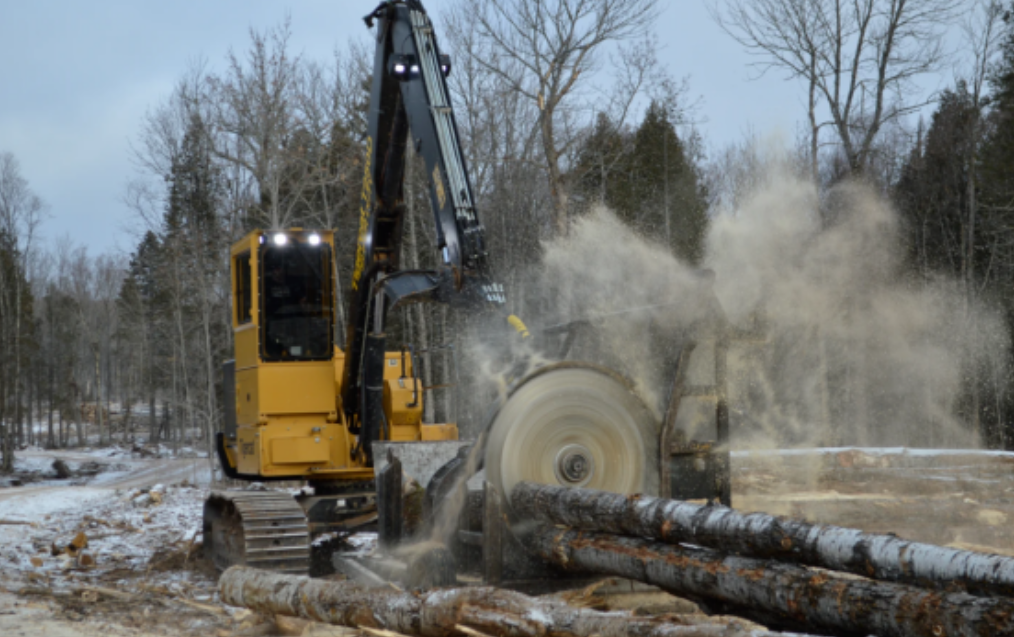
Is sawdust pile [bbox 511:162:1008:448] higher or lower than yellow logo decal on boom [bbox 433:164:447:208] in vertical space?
lower

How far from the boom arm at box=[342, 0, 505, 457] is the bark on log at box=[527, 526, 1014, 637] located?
227cm

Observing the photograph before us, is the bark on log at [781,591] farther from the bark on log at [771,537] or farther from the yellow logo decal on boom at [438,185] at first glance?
the yellow logo decal on boom at [438,185]

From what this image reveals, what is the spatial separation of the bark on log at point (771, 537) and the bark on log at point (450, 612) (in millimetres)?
787

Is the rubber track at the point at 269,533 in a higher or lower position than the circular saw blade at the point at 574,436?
lower

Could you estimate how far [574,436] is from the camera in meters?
7.30

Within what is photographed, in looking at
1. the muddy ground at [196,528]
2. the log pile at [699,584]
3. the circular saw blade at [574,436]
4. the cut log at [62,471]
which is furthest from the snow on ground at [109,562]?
the cut log at [62,471]

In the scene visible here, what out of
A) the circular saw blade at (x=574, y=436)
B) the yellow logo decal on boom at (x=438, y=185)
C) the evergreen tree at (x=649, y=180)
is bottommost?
the circular saw blade at (x=574, y=436)

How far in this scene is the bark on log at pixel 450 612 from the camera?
4.77m

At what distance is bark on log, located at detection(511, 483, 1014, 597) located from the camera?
4.43m

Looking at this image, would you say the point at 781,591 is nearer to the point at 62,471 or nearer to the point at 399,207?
the point at 399,207

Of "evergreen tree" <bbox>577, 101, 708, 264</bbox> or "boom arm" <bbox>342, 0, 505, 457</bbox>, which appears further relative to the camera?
"evergreen tree" <bbox>577, 101, 708, 264</bbox>

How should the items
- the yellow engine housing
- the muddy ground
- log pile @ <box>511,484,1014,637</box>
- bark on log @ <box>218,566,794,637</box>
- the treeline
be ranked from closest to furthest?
log pile @ <box>511,484,1014,637</box> → bark on log @ <box>218,566,794,637</box> → the muddy ground → the yellow engine housing → the treeline

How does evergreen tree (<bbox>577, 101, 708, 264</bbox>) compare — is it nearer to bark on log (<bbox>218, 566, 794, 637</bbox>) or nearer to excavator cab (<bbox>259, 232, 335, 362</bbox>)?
excavator cab (<bbox>259, 232, 335, 362</bbox>)

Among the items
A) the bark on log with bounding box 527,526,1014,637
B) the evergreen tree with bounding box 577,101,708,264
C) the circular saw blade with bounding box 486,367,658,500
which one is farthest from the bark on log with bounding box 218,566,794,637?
the evergreen tree with bounding box 577,101,708,264
